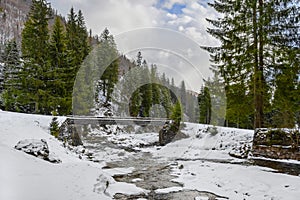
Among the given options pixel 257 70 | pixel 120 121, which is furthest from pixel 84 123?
pixel 257 70

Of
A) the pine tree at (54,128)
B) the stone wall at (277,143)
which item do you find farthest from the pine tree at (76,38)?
the stone wall at (277,143)

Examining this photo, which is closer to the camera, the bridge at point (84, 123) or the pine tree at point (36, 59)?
the bridge at point (84, 123)

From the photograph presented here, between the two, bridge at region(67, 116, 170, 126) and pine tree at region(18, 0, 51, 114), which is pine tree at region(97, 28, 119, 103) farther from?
pine tree at region(18, 0, 51, 114)

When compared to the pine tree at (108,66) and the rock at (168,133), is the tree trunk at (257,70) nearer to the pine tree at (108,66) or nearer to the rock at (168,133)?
the rock at (168,133)

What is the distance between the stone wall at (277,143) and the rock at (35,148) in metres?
8.02

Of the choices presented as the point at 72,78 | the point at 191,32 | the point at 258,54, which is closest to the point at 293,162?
the point at 258,54

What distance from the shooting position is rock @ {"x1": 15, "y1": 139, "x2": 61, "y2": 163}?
20.7ft

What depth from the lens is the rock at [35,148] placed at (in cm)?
631

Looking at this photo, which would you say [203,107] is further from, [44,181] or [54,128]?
[44,181]

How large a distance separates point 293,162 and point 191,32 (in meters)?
7.84

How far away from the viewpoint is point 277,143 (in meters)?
9.35

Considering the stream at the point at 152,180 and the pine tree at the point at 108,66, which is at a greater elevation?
the pine tree at the point at 108,66

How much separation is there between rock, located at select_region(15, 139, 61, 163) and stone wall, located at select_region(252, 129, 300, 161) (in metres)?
8.02

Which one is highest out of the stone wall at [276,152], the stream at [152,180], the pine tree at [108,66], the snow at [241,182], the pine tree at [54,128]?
the pine tree at [108,66]
